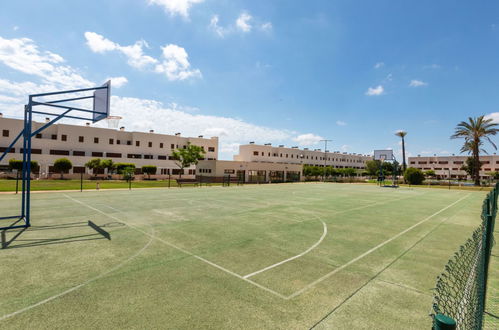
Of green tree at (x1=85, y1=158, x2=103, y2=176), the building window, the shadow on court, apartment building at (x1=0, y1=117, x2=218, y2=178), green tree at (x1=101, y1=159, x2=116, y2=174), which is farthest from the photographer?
green tree at (x1=101, y1=159, x2=116, y2=174)

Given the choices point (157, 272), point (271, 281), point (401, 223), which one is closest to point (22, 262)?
point (157, 272)

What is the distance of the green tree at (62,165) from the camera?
174ft

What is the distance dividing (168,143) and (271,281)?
7190 cm

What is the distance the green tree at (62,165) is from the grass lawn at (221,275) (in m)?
50.6

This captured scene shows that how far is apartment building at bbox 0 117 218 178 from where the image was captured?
54.1m

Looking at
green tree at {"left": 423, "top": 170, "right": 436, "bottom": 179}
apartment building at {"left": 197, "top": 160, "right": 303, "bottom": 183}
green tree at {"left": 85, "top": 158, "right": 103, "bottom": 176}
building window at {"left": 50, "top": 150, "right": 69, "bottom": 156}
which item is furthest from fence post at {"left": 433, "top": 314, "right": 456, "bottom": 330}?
green tree at {"left": 423, "top": 170, "right": 436, "bottom": 179}

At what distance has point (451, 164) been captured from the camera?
119m

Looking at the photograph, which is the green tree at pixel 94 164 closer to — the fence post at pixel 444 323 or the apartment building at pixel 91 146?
the apartment building at pixel 91 146

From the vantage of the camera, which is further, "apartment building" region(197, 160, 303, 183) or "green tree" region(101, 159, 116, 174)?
"apartment building" region(197, 160, 303, 183)

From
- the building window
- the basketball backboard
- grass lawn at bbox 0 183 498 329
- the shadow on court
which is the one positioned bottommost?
the shadow on court

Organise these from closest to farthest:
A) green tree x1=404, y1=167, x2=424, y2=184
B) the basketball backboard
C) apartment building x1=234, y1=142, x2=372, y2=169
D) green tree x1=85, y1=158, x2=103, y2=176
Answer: green tree x1=85, y1=158, x2=103, y2=176 < green tree x1=404, y1=167, x2=424, y2=184 < the basketball backboard < apartment building x1=234, y1=142, x2=372, y2=169

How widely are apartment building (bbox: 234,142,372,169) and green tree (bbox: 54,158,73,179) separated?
49.2m

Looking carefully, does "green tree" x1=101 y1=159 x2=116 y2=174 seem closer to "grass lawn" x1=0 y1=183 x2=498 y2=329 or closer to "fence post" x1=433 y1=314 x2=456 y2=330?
"grass lawn" x1=0 y1=183 x2=498 y2=329

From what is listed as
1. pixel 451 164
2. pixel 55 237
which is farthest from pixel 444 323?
pixel 451 164
